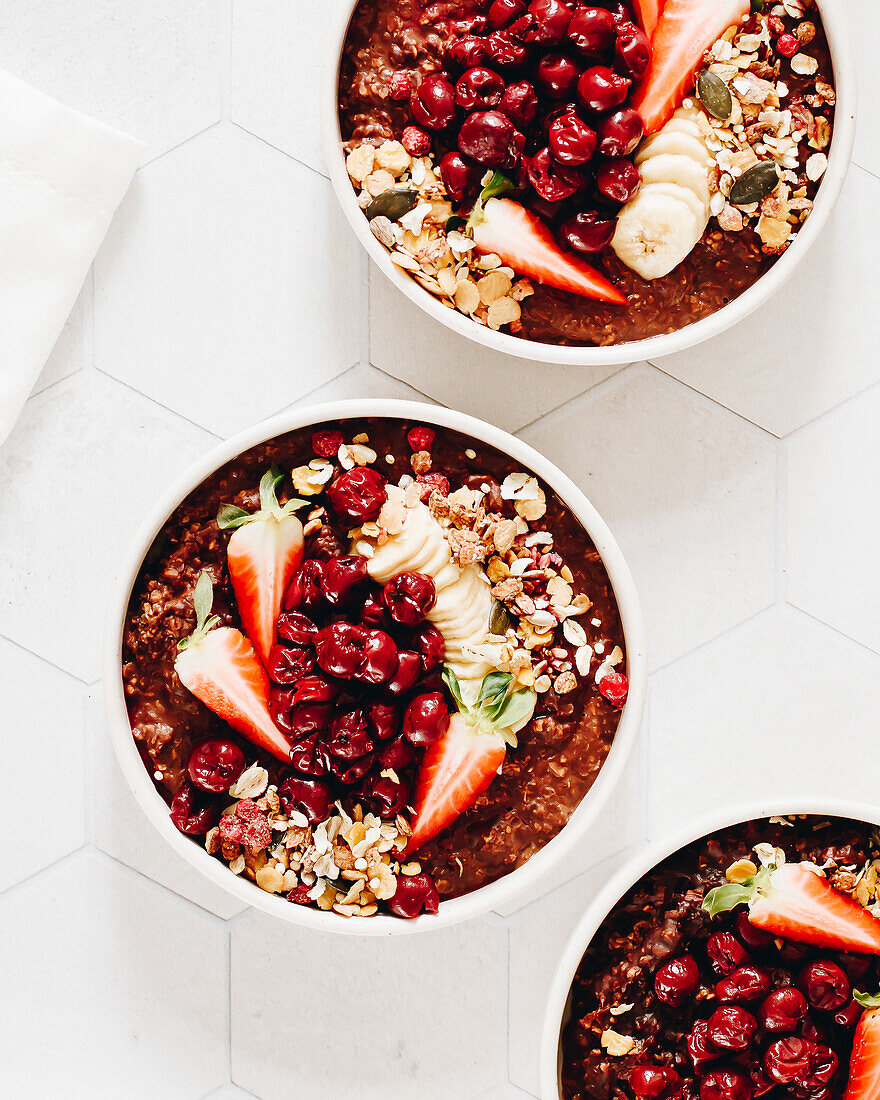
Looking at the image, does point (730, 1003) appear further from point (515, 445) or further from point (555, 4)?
point (555, 4)

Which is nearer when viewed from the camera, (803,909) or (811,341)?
(803,909)

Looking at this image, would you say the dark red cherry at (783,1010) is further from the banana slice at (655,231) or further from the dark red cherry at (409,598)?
the banana slice at (655,231)

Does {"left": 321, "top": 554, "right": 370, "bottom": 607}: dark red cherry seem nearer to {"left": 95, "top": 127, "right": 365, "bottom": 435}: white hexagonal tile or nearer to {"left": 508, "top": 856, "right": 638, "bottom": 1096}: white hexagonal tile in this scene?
{"left": 95, "top": 127, "right": 365, "bottom": 435}: white hexagonal tile

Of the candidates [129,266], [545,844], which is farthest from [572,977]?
[129,266]

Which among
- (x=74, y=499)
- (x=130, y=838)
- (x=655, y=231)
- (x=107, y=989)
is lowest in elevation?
(x=107, y=989)

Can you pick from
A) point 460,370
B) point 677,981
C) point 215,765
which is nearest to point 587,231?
point 460,370

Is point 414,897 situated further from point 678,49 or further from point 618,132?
point 678,49

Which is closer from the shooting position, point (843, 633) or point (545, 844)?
point (545, 844)
